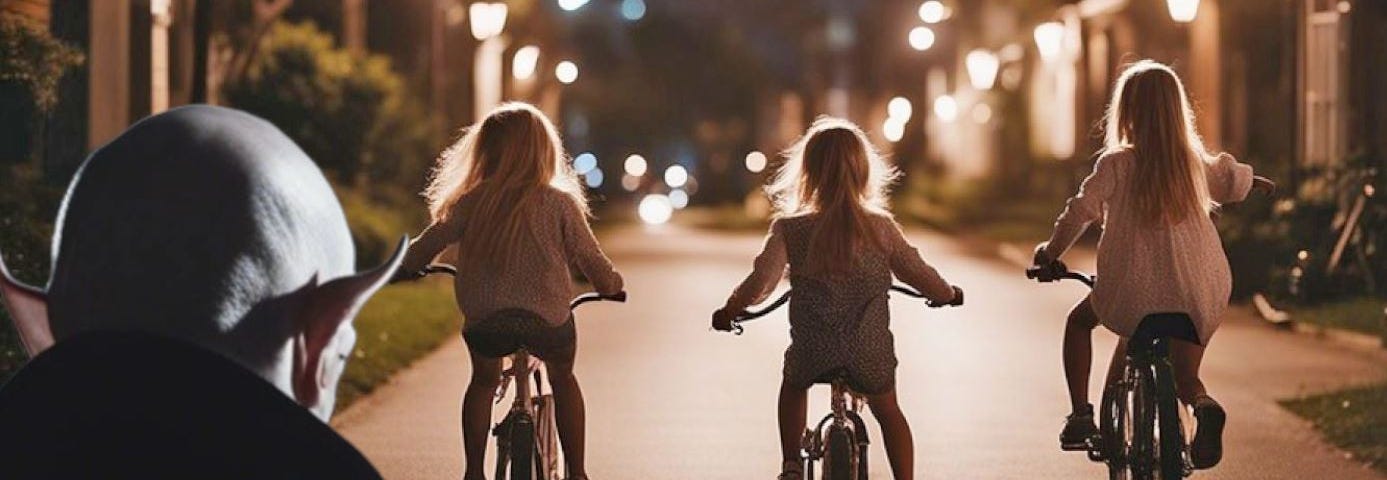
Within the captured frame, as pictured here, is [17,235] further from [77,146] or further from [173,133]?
[173,133]

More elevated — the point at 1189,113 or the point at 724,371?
the point at 1189,113

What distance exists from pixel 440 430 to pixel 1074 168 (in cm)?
2686

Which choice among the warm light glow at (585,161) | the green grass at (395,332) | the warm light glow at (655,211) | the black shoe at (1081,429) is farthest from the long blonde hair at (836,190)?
the warm light glow at (585,161)


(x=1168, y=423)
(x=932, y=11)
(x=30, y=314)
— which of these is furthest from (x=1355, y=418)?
(x=932, y=11)

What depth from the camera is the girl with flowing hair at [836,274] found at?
7.88 m

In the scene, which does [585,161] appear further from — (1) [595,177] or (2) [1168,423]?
(2) [1168,423]

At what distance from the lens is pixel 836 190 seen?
26.1 feet

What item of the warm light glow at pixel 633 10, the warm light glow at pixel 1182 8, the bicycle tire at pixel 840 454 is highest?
the warm light glow at pixel 633 10

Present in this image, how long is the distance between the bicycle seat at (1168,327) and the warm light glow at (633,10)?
10807cm

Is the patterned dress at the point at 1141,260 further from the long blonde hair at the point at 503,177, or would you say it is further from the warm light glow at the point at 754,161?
the warm light glow at the point at 754,161

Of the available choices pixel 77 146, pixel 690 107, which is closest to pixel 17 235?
pixel 77 146

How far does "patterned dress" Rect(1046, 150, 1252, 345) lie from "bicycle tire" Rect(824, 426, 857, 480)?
1.18m

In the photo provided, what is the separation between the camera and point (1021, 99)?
5428 cm

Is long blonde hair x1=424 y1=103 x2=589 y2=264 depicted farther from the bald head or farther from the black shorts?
the bald head
